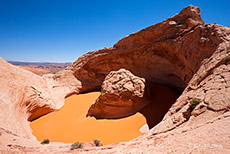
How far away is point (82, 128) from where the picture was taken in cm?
647

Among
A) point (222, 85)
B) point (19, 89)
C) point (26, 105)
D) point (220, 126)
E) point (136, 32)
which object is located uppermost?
point (136, 32)

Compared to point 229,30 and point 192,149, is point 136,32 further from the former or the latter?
point 192,149

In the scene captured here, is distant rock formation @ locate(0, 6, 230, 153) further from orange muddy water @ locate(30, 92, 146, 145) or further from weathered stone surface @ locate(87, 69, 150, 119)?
orange muddy water @ locate(30, 92, 146, 145)

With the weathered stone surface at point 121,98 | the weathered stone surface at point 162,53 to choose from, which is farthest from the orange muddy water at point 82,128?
the weathered stone surface at point 162,53

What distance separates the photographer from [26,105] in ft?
23.0

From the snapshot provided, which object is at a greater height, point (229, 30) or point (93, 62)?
point (229, 30)

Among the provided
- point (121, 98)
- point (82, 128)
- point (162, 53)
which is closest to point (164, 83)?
point (162, 53)

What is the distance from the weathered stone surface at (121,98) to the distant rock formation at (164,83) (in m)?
0.09

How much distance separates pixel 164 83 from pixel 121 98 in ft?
17.9

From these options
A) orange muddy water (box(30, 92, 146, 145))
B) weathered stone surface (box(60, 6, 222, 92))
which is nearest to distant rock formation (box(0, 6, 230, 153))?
weathered stone surface (box(60, 6, 222, 92))

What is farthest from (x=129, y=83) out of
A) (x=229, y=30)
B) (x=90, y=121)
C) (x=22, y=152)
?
(x=22, y=152)

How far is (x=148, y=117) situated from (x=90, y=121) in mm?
3295

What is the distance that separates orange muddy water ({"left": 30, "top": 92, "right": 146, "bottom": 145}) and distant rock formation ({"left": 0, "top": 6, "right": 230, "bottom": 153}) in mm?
761

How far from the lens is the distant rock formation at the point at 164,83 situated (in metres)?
2.11
